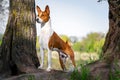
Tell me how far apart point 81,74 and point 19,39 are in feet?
10.6

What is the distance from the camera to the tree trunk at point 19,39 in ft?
44.8

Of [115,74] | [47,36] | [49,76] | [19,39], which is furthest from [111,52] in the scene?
[19,39]

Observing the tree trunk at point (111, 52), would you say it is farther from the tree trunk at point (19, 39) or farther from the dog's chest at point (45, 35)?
the tree trunk at point (19, 39)

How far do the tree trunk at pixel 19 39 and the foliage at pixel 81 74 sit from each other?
2.65 meters

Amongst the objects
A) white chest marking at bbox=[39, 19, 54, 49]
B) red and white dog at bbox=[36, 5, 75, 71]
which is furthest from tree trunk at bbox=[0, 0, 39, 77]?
white chest marking at bbox=[39, 19, 54, 49]

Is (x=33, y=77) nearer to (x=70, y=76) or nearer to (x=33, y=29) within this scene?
(x=70, y=76)

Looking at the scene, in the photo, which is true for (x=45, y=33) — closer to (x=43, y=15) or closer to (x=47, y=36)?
(x=47, y=36)

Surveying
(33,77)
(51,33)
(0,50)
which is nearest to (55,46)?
(51,33)

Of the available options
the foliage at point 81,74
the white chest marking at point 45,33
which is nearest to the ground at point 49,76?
the foliage at point 81,74

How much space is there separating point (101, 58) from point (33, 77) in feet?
5.16

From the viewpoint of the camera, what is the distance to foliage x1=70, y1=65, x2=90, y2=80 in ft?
36.0

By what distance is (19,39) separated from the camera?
13.8m

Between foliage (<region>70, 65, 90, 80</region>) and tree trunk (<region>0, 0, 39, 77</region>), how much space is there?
2.65m

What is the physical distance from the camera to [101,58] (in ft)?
37.7
